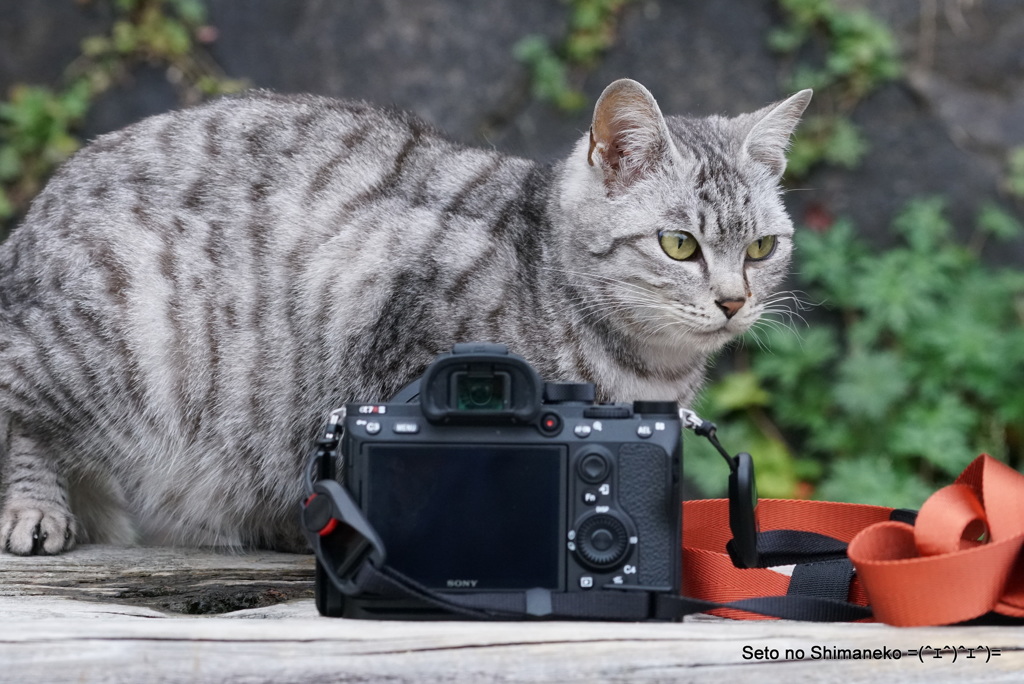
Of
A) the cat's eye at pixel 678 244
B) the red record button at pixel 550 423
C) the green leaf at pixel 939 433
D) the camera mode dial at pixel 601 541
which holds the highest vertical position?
the cat's eye at pixel 678 244

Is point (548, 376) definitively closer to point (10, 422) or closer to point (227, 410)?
point (227, 410)

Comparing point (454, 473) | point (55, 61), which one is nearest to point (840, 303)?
point (454, 473)

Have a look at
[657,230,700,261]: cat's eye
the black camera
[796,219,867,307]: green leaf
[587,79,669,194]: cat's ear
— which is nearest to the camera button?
the black camera

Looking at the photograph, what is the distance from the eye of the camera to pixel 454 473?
127cm

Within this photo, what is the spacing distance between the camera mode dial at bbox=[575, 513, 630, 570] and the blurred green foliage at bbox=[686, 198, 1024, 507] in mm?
2099

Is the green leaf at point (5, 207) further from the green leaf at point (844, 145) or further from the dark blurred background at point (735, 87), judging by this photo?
the green leaf at point (844, 145)

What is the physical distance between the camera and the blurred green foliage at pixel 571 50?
3.79 metres

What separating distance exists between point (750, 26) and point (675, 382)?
2337 millimetres

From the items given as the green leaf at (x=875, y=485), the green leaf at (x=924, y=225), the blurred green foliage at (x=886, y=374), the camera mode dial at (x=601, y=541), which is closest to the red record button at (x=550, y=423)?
the camera mode dial at (x=601, y=541)

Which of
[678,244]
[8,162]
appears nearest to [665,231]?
[678,244]

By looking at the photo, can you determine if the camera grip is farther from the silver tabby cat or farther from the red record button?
the silver tabby cat

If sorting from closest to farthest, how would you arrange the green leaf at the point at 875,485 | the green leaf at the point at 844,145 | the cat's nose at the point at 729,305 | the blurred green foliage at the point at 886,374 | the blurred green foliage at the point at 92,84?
the cat's nose at the point at 729,305, the green leaf at the point at 875,485, the blurred green foliage at the point at 886,374, the green leaf at the point at 844,145, the blurred green foliage at the point at 92,84

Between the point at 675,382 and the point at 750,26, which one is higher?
the point at 750,26

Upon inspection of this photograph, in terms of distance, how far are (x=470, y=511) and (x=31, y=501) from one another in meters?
1.06
